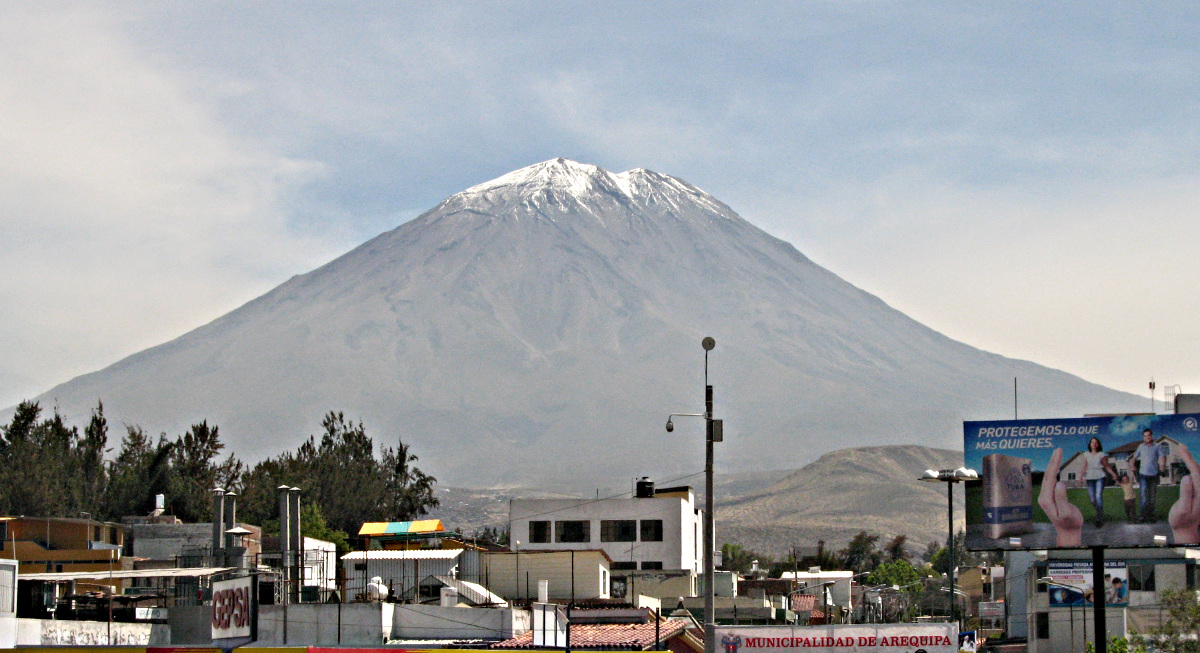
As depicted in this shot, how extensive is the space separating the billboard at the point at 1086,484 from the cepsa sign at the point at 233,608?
2602 cm

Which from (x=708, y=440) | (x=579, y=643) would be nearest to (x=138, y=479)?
(x=579, y=643)

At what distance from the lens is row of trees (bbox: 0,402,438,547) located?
115 m

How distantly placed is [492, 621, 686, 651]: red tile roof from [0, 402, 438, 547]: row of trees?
64.2 m

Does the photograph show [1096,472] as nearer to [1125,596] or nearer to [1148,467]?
[1148,467]

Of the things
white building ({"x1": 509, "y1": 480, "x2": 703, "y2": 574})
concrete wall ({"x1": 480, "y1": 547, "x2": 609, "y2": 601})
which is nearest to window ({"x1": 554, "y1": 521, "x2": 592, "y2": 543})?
white building ({"x1": 509, "y1": 480, "x2": 703, "y2": 574})

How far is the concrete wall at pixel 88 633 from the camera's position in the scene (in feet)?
149

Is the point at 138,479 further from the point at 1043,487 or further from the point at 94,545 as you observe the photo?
the point at 1043,487

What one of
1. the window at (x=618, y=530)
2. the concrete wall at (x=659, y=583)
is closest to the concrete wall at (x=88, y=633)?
the concrete wall at (x=659, y=583)

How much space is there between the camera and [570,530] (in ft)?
304

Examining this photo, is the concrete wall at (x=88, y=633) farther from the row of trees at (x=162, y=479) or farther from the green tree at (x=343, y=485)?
the green tree at (x=343, y=485)

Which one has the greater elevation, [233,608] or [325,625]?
[233,608]

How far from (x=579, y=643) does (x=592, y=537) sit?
40991 mm

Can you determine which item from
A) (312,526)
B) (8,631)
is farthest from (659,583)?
(8,631)

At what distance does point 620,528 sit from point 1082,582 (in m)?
25.5
